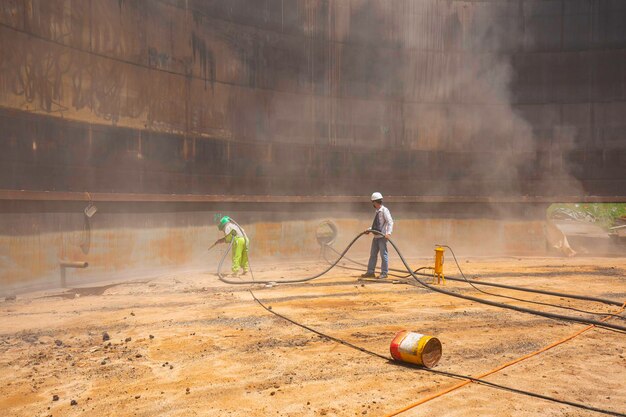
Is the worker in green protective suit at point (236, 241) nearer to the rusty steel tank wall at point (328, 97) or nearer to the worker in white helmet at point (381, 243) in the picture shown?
the rusty steel tank wall at point (328, 97)

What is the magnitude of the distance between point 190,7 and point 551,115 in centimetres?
1091

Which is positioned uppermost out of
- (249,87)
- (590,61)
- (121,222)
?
(590,61)

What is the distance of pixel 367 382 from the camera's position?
13.7 ft

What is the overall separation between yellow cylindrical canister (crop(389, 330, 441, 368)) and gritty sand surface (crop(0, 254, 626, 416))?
95 millimetres

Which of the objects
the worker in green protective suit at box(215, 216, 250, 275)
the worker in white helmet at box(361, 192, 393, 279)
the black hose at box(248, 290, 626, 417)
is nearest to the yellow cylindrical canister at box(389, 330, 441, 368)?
the black hose at box(248, 290, 626, 417)

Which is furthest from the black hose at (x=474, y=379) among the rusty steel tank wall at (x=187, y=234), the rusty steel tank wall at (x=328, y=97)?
the rusty steel tank wall at (x=328, y=97)

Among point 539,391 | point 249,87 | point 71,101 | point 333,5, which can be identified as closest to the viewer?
point 539,391

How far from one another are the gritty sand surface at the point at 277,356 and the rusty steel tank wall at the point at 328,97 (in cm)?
371

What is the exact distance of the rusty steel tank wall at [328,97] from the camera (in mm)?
9672

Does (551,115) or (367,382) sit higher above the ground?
(551,115)

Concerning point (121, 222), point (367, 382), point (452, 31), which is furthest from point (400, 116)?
point (367, 382)

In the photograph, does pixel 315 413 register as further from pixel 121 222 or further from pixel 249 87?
pixel 249 87

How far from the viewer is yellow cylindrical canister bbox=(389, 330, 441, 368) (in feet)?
14.6

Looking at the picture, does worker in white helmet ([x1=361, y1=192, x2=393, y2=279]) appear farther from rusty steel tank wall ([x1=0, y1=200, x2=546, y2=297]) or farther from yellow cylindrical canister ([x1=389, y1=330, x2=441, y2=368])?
yellow cylindrical canister ([x1=389, y1=330, x2=441, y2=368])
